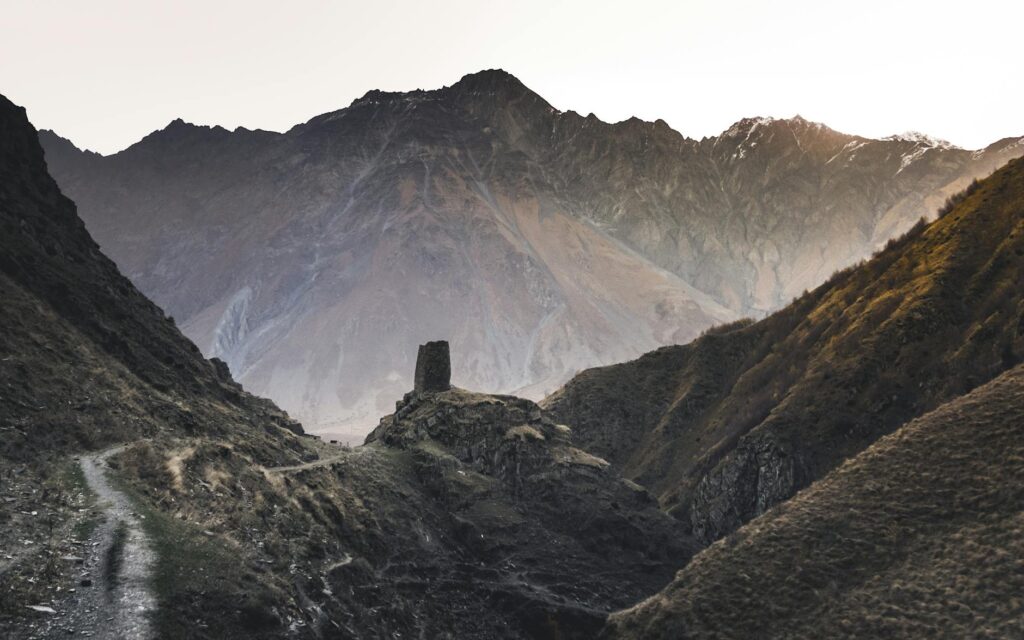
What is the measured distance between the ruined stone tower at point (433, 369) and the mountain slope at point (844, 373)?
23.6 m

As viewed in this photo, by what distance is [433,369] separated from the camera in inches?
3519

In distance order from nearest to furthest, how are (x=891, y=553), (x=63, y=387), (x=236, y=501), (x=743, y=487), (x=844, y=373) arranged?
1. (x=891, y=553)
2. (x=236, y=501)
3. (x=63, y=387)
4. (x=743, y=487)
5. (x=844, y=373)

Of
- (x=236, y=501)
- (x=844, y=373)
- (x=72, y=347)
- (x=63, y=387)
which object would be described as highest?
(x=72, y=347)

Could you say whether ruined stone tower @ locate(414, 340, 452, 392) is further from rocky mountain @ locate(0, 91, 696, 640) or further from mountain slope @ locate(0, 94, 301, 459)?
mountain slope @ locate(0, 94, 301, 459)

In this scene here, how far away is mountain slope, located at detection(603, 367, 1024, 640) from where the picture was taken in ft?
130

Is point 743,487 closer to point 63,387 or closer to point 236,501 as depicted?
point 236,501

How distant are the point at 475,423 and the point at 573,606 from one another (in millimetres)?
24045

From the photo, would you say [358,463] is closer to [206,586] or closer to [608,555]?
[608,555]

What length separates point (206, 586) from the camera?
1465 inches

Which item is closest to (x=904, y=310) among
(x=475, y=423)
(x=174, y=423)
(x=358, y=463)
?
(x=475, y=423)

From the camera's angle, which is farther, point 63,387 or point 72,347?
point 72,347

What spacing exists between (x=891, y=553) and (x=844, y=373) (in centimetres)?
3434

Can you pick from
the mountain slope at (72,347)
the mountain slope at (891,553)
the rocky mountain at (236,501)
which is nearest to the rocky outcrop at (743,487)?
the rocky mountain at (236,501)

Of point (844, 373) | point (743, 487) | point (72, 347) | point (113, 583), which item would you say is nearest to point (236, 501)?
point (113, 583)
